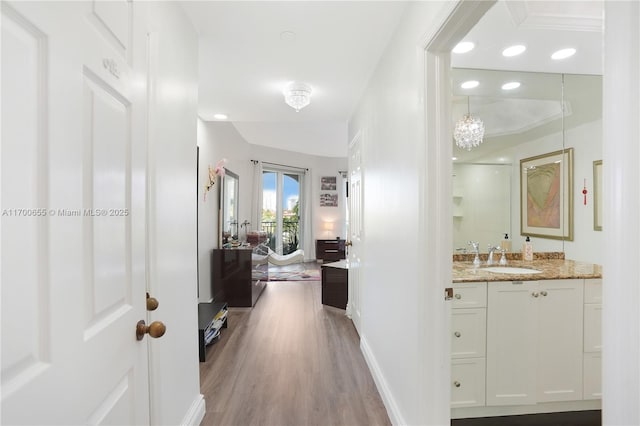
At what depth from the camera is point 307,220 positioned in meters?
7.87

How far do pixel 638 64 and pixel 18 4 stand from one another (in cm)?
104

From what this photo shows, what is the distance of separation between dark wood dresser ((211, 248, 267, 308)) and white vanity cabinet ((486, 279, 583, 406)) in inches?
116

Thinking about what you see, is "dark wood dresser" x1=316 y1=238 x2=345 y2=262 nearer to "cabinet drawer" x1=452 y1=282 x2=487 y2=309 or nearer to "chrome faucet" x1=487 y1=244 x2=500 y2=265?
"chrome faucet" x1=487 y1=244 x2=500 y2=265

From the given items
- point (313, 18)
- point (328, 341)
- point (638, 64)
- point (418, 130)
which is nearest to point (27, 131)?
point (638, 64)

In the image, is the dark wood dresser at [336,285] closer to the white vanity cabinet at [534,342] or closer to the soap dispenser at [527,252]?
the soap dispenser at [527,252]

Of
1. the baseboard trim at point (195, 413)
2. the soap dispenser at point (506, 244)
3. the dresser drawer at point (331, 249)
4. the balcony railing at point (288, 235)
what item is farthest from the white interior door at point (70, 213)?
the dresser drawer at point (331, 249)

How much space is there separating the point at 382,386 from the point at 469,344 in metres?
0.65

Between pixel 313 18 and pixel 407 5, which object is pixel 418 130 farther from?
pixel 313 18

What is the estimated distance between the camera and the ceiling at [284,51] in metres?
1.74

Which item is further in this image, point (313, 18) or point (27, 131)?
point (313, 18)

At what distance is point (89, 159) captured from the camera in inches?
28.8

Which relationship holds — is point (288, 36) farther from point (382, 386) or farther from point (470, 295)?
point (382, 386)

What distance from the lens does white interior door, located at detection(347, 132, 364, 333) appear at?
3.20 m

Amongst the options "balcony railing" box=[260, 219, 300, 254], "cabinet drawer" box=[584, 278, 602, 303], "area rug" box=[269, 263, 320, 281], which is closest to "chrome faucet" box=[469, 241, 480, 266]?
"cabinet drawer" box=[584, 278, 602, 303]
